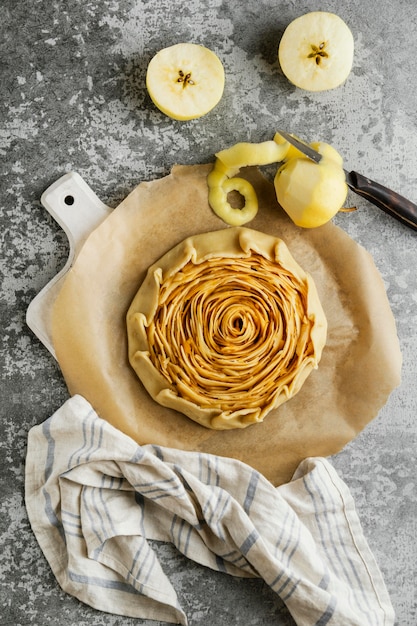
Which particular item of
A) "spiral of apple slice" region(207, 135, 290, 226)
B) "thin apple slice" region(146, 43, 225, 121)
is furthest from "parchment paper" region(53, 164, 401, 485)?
"thin apple slice" region(146, 43, 225, 121)

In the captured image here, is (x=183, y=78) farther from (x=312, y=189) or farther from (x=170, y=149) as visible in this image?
(x=312, y=189)

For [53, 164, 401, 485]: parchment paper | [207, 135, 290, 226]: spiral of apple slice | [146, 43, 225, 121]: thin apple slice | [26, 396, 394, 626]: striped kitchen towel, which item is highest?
[146, 43, 225, 121]: thin apple slice

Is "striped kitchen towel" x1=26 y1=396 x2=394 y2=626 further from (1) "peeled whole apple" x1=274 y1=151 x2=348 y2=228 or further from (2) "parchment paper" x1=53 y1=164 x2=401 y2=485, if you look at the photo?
(1) "peeled whole apple" x1=274 y1=151 x2=348 y2=228

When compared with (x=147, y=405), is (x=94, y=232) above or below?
above

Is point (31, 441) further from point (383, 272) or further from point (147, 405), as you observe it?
point (383, 272)

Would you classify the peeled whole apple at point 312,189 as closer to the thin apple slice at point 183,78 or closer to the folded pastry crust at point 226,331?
the folded pastry crust at point 226,331

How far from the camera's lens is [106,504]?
1355 millimetres

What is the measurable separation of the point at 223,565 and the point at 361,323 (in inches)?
23.7

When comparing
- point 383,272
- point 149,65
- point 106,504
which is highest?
point 149,65

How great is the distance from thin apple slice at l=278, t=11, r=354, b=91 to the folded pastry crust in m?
0.35

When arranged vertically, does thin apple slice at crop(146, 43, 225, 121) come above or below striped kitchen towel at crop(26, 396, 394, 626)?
above

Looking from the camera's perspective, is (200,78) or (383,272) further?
(383,272)

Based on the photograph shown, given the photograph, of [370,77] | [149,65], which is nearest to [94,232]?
[149,65]

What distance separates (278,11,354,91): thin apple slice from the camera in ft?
4.40
